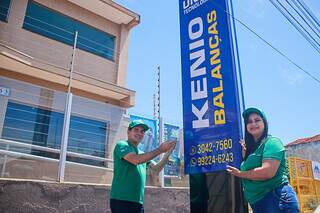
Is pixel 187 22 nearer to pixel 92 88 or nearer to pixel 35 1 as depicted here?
pixel 92 88

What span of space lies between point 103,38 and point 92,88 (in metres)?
2.53

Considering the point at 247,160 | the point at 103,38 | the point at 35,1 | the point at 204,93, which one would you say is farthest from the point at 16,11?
the point at 247,160

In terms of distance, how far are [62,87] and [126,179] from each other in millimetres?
7579

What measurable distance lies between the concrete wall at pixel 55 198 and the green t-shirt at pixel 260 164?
2.53 meters

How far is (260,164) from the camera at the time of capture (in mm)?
2209

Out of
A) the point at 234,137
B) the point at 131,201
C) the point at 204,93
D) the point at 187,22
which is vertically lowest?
the point at 131,201

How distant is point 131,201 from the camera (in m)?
2.77

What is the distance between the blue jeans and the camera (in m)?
2.04

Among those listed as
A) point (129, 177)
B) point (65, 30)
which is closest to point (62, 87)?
point (65, 30)

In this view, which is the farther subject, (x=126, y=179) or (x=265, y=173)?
(x=126, y=179)

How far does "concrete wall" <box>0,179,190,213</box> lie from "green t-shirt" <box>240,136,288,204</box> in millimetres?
2527

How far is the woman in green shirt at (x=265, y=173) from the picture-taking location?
2.07 m

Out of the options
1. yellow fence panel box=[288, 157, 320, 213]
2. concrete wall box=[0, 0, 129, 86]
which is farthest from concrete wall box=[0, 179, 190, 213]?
yellow fence panel box=[288, 157, 320, 213]

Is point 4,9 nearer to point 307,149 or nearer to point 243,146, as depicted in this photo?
point 243,146
